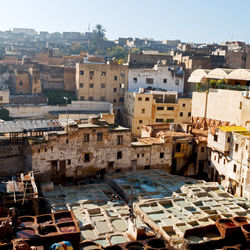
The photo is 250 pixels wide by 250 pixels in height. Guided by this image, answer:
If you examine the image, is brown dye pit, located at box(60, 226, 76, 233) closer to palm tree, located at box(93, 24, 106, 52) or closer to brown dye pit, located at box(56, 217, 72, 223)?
brown dye pit, located at box(56, 217, 72, 223)

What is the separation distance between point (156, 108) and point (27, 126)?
24474mm

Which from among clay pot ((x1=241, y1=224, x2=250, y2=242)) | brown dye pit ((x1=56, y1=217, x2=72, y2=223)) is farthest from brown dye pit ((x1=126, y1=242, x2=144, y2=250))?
clay pot ((x1=241, y1=224, x2=250, y2=242))

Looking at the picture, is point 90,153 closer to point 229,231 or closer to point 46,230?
point 46,230

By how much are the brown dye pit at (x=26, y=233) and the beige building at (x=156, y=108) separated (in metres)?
34.4

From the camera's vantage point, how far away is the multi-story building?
2994 centimetres

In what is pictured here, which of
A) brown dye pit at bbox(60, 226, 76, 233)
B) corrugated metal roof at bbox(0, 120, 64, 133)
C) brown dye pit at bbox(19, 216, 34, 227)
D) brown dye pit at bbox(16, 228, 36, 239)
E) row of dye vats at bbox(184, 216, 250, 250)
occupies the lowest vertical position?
Result: row of dye vats at bbox(184, 216, 250, 250)

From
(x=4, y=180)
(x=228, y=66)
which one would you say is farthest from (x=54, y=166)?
(x=228, y=66)

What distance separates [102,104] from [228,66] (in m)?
28.3

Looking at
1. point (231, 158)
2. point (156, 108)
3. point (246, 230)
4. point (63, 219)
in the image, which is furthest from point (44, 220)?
point (156, 108)

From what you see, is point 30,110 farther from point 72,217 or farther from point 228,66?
point 228,66

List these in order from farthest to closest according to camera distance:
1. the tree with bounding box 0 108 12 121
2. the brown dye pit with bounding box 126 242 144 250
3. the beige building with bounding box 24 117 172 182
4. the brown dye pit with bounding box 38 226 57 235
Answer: the tree with bounding box 0 108 12 121, the beige building with bounding box 24 117 172 182, the brown dye pit with bounding box 126 242 144 250, the brown dye pit with bounding box 38 226 57 235

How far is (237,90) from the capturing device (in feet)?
129

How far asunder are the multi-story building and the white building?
24.2 meters

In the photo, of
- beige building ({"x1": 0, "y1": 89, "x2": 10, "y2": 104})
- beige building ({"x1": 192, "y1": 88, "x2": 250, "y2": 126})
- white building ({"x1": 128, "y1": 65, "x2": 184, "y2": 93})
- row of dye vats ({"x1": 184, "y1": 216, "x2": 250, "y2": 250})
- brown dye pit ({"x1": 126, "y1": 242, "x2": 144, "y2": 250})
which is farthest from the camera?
white building ({"x1": 128, "y1": 65, "x2": 184, "y2": 93})
